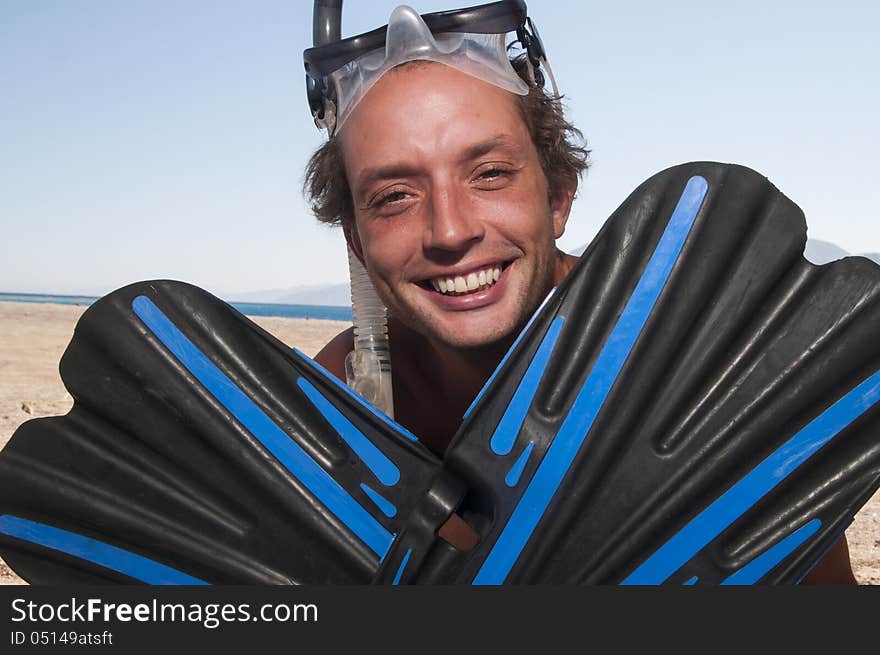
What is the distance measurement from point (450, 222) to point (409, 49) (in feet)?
1.15

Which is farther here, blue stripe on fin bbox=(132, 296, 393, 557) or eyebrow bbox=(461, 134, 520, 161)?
eyebrow bbox=(461, 134, 520, 161)

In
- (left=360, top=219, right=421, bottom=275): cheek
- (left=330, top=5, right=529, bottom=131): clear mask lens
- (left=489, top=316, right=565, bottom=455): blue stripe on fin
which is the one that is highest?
(left=330, top=5, right=529, bottom=131): clear mask lens

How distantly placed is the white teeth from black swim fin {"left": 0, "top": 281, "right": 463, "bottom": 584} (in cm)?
27

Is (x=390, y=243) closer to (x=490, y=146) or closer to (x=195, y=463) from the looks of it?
(x=490, y=146)

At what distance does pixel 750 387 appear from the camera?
1173mm

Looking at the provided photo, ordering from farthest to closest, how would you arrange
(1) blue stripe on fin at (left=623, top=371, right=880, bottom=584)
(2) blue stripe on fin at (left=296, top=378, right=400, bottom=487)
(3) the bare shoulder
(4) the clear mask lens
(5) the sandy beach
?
(5) the sandy beach → (3) the bare shoulder → (4) the clear mask lens → (2) blue stripe on fin at (left=296, top=378, right=400, bottom=487) → (1) blue stripe on fin at (left=623, top=371, right=880, bottom=584)

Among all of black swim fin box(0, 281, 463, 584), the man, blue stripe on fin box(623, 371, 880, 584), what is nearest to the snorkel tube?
the man

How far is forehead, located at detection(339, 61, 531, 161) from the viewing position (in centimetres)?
134

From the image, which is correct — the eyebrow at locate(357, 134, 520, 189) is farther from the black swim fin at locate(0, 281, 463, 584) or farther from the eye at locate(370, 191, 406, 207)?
the black swim fin at locate(0, 281, 463, 584)

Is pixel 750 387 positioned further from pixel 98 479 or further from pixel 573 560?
pixel 98 479

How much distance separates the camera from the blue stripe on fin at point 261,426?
121 cm

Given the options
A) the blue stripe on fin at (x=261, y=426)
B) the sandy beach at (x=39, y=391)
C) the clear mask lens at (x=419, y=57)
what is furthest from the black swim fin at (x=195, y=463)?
the sandy beach at (x=39, y=391)

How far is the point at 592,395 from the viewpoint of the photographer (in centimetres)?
116

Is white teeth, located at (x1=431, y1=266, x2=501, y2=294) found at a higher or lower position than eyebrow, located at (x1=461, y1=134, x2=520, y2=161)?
lower
